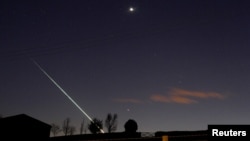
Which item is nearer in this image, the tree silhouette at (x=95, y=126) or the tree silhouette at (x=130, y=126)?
the tree silhouette at (x=130, y=126)

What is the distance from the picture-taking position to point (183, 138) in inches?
320

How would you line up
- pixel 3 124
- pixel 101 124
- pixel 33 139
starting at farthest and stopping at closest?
1. pixel 101 124
2. pixel 33 139
3. pixel 3 124

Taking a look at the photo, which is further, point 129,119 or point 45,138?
point 129,119

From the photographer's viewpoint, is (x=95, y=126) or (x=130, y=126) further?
(x=95, y=126)

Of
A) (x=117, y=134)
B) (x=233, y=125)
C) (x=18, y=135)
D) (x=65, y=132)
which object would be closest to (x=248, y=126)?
(x=233, y=125)

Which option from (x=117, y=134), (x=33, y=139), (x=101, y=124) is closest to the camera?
(x=33, y=139)

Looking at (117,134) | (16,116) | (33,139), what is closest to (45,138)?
(33,139)

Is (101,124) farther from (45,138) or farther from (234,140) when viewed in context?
(234,140)

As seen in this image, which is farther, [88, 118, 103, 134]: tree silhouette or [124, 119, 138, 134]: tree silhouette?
[88, 118, 103, 134]: tree silhouette

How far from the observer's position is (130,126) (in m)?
46.1

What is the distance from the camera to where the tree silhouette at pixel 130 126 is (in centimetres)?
4578

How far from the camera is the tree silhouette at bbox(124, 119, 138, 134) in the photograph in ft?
150

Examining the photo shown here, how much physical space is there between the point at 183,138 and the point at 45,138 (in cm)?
2932

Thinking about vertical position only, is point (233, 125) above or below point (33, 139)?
above
